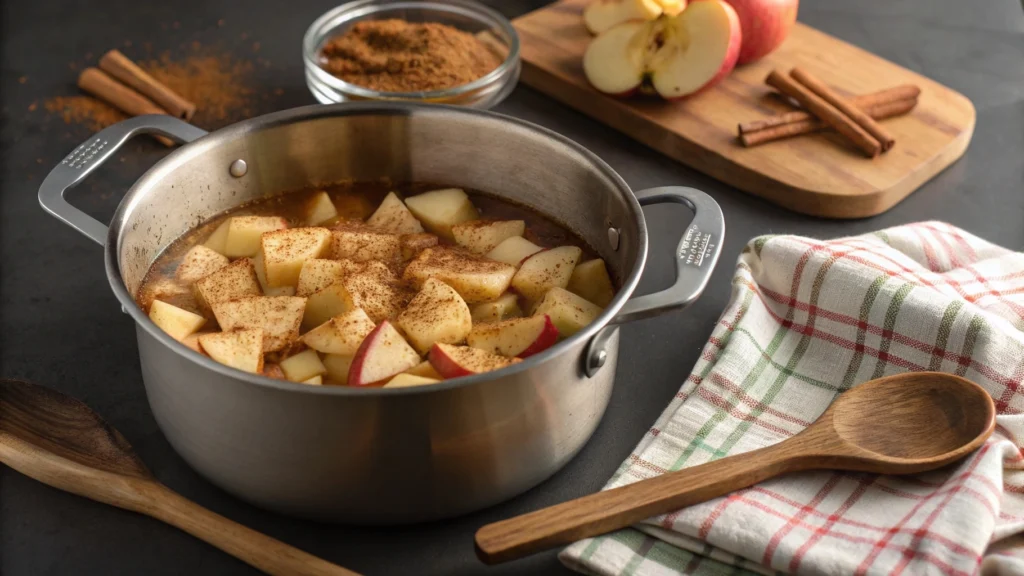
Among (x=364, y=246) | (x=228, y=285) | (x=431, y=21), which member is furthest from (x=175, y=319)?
(x=431, y=21)

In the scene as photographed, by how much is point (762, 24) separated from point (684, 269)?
3.58 feet

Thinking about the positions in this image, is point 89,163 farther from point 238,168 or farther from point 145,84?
point 145,84

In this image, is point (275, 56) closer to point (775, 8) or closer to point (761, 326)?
point (775, 8)

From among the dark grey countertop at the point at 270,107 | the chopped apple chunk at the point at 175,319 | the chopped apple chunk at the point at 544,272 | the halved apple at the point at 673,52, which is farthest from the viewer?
the halved apple at the point at 673,52

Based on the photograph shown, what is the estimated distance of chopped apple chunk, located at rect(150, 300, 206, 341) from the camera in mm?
1417

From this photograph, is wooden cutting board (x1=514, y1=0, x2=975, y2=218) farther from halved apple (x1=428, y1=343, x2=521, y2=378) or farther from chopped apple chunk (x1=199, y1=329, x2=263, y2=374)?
chopped apple chunk (x1=199, y1=329, x2=263, y2=374)

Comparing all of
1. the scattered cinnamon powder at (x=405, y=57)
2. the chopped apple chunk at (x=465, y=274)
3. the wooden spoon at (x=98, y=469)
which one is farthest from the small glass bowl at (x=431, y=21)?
the wooden spoon at (x=98, y=469)

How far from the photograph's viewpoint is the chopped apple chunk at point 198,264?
157cm

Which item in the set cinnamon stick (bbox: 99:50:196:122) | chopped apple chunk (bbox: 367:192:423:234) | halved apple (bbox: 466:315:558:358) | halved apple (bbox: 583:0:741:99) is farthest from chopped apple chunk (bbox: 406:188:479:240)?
cinnamon stick (bbox: 99:50:196:122)

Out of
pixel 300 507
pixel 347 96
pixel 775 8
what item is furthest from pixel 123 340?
pixel 775 8

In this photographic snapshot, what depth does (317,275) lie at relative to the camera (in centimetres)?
150

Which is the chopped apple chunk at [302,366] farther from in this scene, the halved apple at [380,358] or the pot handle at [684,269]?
the pot handle at [684,269]

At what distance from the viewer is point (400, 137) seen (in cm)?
173

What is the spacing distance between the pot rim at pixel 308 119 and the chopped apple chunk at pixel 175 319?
7 centimetres
